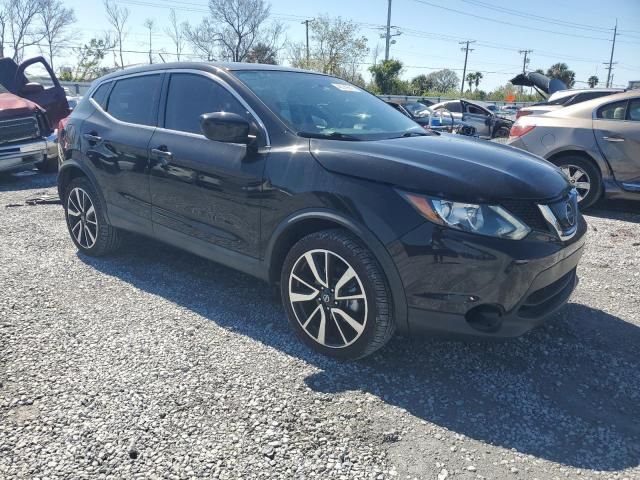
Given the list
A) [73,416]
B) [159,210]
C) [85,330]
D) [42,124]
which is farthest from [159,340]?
[42,124]

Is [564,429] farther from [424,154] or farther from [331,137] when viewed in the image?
[331,137]

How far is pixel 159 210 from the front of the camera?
380 cm

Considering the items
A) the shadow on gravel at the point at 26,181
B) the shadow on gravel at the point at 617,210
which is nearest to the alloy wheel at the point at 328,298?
the shadow on gravel at the point at 617,210

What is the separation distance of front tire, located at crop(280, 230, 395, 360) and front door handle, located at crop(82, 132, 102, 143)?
2.28 meters

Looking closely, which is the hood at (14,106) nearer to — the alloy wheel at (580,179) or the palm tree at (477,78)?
the alloy wheel at (580,179)

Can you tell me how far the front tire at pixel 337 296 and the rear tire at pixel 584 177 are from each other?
16.0 ft

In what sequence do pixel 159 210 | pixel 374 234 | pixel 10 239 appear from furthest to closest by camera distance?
1. pixel 10 239
2. pixel 159 210
3. pixel 374 234

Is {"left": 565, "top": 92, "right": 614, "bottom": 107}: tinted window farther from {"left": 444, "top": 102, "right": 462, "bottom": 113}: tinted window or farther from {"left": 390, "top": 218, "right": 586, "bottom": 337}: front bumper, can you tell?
{"left": 444, "top": 102, "right": 462, "bottom": 113}: tinted window

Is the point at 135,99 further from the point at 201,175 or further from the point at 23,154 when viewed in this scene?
the point at 23,154

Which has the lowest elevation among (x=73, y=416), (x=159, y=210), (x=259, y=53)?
(x=73, y=416)

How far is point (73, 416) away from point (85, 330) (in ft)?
3.19

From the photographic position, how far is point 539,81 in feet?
41.8

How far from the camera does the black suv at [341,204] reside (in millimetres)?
2496

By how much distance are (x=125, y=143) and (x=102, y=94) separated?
0.87 metres
